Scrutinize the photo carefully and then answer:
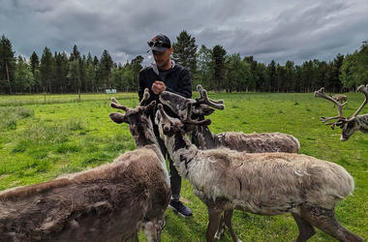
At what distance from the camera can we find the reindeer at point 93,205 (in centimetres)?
179

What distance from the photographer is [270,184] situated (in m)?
2.81

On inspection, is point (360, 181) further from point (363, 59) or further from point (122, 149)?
point (363, 59)

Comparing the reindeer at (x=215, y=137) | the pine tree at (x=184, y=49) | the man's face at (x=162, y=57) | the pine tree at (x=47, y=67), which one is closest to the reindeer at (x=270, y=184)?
the reindeer at (x=215, y=137)

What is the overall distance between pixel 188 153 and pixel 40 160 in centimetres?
590

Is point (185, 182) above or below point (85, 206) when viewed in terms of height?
below

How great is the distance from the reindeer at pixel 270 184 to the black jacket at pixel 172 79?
664 mm

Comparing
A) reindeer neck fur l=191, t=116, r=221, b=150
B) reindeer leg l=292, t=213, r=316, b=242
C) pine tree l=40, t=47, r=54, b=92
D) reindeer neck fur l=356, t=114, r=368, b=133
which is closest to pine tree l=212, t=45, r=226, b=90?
pine tree l=40, t=47, r=54, b=92

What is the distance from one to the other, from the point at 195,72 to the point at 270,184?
55388 mm

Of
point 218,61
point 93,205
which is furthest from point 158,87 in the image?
point 218,61

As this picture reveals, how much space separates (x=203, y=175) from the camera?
328 cm

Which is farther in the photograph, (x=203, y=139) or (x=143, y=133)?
(x=203, y=139)

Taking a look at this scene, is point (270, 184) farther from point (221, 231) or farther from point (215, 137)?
point (215, 137)

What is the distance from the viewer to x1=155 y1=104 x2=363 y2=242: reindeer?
2.65m

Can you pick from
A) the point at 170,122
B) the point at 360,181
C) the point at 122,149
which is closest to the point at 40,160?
the point at 122,149
